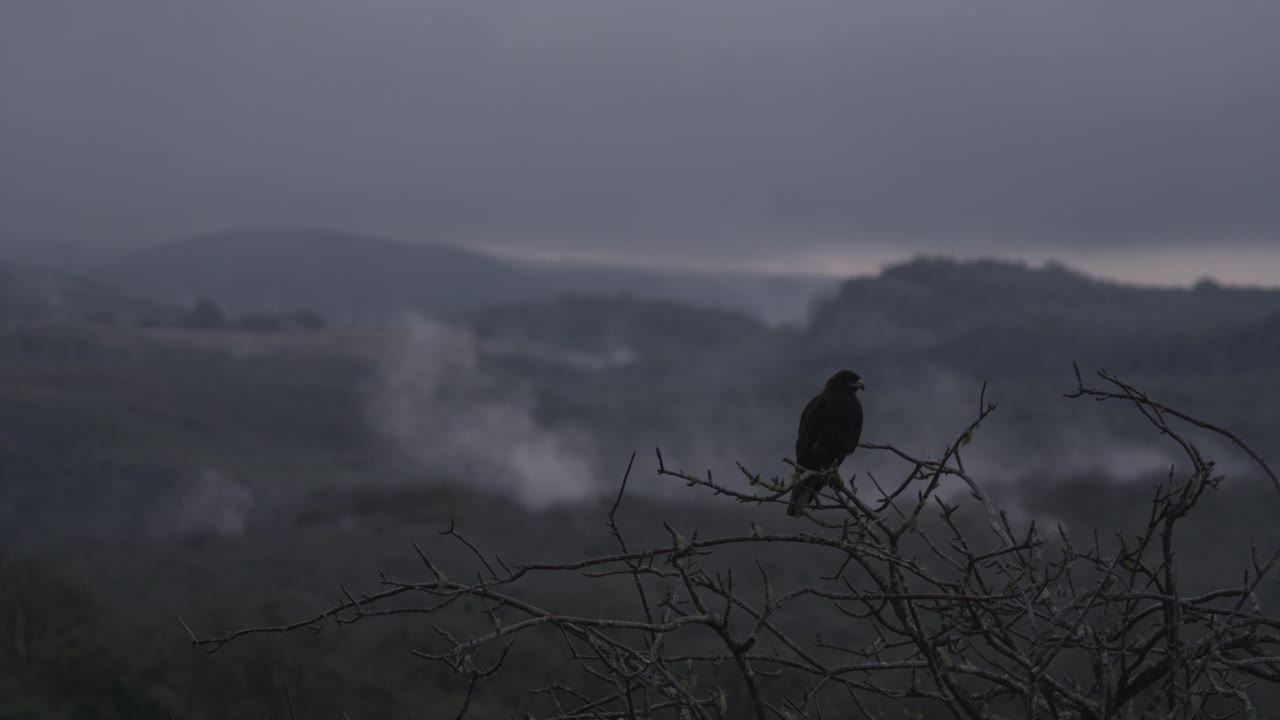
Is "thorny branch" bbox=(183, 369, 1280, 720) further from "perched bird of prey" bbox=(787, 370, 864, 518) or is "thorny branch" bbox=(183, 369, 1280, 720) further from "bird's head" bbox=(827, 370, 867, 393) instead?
"bird's head" bbox=(827, 370, 867, 393)

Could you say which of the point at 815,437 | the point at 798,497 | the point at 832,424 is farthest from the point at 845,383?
the point at 798,497

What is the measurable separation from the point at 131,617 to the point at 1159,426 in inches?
5214

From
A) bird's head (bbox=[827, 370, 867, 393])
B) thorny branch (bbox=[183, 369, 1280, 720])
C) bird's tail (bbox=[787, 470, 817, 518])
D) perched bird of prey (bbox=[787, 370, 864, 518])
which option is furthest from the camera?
Answer: bird's head (bbox=[827, 370, 867, 393])

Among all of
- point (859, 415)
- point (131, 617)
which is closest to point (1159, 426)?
point (859, 415)

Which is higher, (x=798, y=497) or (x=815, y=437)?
(x=798, y=497)

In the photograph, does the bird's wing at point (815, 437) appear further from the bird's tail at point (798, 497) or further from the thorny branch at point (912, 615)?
the thorny branch at point (912, 615)

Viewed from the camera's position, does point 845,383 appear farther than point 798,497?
Yes

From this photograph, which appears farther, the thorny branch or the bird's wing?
the bird's wing

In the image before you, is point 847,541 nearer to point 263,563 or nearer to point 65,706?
point 65,706

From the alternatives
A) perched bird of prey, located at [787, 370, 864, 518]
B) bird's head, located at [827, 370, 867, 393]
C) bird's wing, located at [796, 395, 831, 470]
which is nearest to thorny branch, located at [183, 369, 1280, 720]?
perched bird of prey, located at [787, 370, 864, 518]

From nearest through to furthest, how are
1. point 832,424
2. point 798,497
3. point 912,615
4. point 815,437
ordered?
point 912,615, point 798,497, point 832,424, point 815,437

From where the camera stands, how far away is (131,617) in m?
122

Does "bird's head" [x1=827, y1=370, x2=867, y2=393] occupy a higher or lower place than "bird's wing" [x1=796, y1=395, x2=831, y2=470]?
higher

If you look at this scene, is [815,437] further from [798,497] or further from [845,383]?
[798,497]
